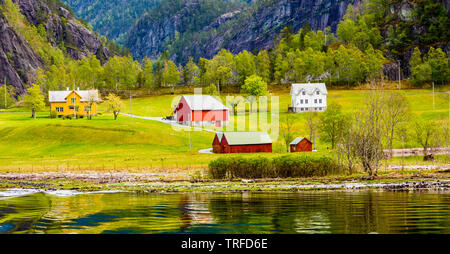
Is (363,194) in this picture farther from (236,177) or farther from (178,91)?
(178,91)

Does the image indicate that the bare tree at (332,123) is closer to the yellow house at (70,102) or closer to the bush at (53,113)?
the yellow house at (70,102)

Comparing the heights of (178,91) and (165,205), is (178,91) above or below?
above

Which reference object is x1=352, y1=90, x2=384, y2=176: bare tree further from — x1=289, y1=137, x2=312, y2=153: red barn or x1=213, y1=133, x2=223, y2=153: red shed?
x1=213, y1=133, x2=223, y2=153: red shed

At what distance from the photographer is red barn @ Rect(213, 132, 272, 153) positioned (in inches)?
3420

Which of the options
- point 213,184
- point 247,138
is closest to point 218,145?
point 247,138

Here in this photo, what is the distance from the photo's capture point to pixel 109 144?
3812 inches

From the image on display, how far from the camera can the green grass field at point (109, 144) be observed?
7131cm

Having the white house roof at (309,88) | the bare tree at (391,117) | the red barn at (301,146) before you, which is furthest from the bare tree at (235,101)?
the bare tree at (391,117)

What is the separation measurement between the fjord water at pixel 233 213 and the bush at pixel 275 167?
40.1ft

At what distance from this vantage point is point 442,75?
167 meters

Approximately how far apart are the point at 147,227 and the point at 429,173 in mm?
37256

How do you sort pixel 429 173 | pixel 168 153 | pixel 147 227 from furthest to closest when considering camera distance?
1. pixel 168 153
2. pixel 429 173
3. pixel 147 227
